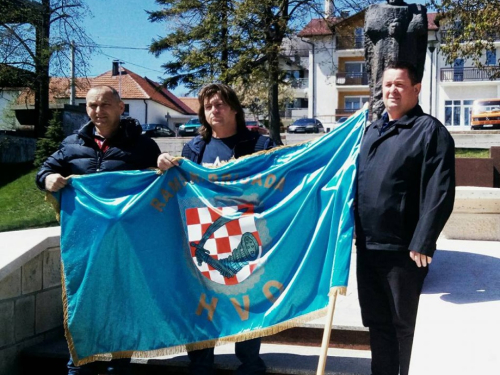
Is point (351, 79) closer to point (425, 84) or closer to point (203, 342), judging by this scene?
point (425, 84)

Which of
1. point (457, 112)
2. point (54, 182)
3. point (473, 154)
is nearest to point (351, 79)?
point (457, 112)

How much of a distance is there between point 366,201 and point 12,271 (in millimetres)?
2622

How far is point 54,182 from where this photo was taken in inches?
148

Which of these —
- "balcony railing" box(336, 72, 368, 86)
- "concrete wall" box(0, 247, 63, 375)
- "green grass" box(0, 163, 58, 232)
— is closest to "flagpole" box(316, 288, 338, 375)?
"concrete wall" box(0, 247, 63, 375)

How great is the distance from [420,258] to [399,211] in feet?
0.91

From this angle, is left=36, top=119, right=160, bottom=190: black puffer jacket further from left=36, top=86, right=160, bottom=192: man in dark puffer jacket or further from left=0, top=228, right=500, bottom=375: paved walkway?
left=0, top=228, right=500, bottom=375: paved walkway

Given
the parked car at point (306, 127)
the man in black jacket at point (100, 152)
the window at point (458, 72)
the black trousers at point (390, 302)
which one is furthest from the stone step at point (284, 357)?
the window at point (458, 72)

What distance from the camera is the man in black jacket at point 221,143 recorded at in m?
3.72

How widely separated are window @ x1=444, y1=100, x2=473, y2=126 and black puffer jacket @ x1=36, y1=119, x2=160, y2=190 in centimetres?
4508

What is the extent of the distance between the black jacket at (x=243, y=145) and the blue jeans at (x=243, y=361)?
1.23 metres

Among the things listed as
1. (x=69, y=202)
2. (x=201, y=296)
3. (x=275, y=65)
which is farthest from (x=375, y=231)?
(x=275, y=65)

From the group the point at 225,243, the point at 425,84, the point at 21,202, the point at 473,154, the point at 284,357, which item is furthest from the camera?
the point at 425,84

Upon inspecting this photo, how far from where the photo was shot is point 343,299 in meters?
4.95

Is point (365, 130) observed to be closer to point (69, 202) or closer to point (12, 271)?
point (69, 202)
